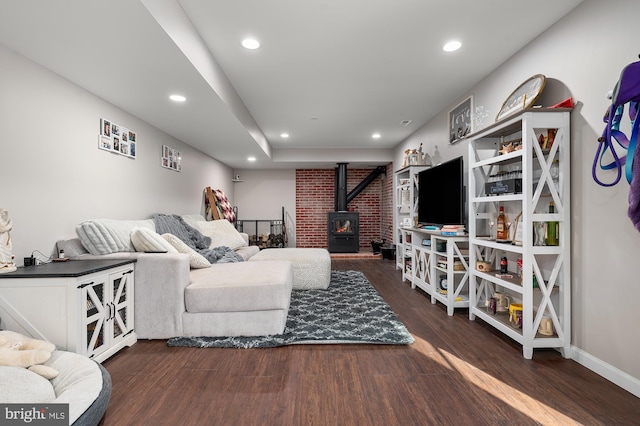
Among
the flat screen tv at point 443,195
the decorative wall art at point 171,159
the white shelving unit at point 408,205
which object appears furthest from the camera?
the white shelving unit at point 408,205

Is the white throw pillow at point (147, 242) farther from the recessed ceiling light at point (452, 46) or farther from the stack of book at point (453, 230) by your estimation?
the recessed ceiling light at point (452, 46)

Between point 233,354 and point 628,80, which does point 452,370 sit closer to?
point 233,354

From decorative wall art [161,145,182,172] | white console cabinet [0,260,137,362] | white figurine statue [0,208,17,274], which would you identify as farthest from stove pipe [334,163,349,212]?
white figurine statue [0,208,17,274]

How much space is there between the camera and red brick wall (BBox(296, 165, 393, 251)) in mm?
7793

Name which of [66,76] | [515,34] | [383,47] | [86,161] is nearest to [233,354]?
[86,161]

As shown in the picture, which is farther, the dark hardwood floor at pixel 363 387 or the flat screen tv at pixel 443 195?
the flat screen tv at pixel 443 195

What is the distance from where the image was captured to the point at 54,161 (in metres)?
2.37

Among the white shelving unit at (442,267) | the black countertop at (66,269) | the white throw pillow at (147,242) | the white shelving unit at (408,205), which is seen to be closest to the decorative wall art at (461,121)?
the white shelving unit at (408,205)

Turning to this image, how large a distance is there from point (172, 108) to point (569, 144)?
3430 mm

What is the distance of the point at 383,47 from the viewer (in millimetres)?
2600

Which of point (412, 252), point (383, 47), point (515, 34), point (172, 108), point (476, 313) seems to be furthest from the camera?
point (412, 252)

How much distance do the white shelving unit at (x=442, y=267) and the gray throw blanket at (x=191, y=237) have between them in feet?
7.38

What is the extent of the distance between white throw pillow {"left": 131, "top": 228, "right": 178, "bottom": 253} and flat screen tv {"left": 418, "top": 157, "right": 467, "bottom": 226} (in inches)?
111
